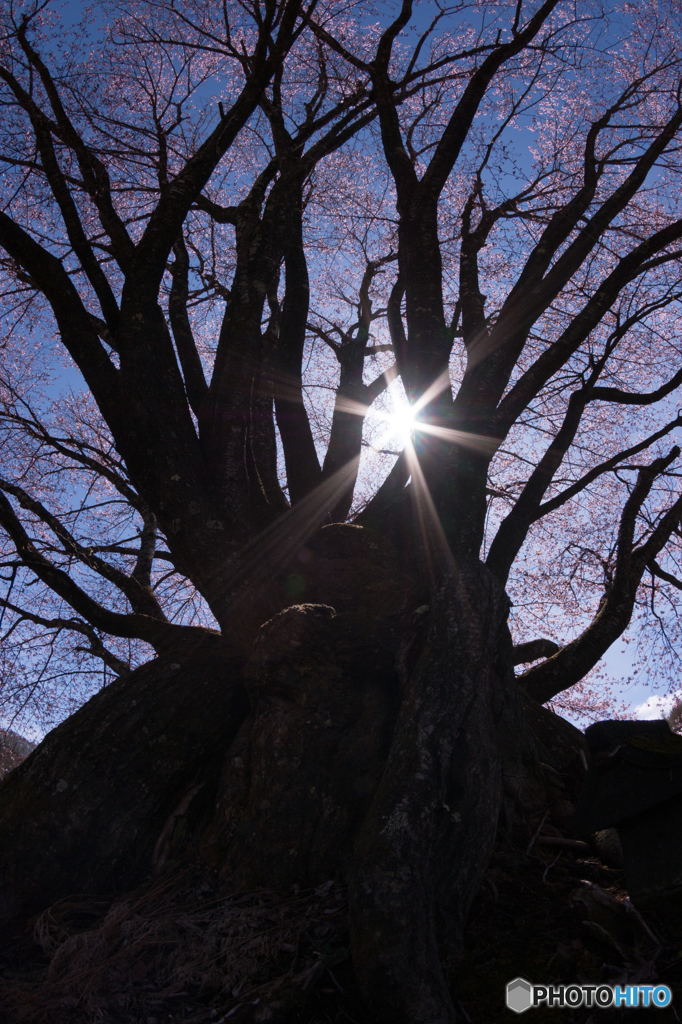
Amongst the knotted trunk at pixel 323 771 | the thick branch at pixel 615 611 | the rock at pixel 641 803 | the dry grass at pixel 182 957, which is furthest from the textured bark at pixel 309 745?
the thick branch at pixel 615 611

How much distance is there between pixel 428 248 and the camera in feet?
15.6

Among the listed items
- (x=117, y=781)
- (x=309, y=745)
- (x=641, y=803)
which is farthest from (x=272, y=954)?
(x=641, y=803)

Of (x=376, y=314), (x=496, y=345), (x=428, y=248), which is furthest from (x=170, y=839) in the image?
(x=376, y=314)

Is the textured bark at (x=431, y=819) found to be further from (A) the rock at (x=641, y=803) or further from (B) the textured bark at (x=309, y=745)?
(A) the rock at (x=641, y=803)

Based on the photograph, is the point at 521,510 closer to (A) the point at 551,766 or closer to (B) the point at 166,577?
(A) the point at 551,766

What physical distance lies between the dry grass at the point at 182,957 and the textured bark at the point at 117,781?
8.6 inches

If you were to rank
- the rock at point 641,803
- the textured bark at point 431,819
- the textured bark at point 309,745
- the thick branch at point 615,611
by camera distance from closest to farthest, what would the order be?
the textured bark at point 431,819 → the rock at point 641,803 → the textured bark at point 309,745 → the thick branch at point 615,611

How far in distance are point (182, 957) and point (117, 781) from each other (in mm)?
1028

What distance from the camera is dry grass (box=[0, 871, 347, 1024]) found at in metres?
2.30

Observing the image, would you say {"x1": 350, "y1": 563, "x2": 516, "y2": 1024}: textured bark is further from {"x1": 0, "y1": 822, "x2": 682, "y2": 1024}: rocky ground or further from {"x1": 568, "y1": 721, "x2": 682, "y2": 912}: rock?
{"x1": 568, "y1": 721, "x2": 682, "y2": 912}: rock

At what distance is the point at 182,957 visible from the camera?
253 cm

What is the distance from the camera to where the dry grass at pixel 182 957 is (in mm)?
2303

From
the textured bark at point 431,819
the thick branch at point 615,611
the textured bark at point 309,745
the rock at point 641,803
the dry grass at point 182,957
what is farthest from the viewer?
the thick branch at point 615,611

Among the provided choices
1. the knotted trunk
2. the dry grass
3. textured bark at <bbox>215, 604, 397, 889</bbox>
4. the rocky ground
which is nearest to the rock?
the rocky ground
